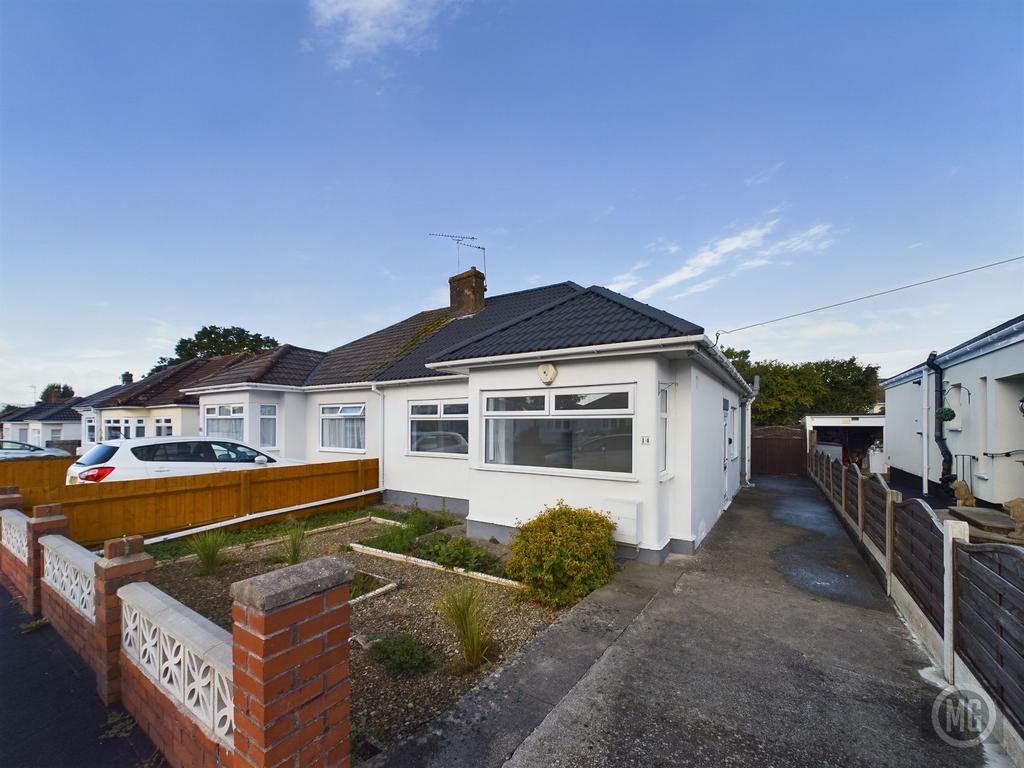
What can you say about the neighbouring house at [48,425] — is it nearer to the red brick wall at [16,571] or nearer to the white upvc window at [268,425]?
the white upvc window at [268,425]

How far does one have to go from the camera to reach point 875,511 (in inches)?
216

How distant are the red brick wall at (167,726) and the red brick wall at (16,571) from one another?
9.57 feet

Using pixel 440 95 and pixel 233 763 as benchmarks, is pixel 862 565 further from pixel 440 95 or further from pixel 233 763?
pixel 440 95

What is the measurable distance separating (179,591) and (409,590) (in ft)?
9.29

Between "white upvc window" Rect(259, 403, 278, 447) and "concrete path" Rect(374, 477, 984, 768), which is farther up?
"white upvc window" Rect(259, 403, 278, 447)

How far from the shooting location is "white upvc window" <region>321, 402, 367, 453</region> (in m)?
11.9

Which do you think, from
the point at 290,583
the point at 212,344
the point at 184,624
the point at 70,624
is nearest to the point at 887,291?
the point at 290,583

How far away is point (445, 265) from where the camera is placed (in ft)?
47.7

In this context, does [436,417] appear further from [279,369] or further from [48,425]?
[48,425]

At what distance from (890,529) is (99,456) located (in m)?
12.2

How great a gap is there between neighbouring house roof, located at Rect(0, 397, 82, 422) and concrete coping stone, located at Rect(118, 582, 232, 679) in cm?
3658

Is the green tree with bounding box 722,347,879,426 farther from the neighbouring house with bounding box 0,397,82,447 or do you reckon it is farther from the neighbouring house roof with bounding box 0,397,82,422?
the neighbouring house roof with bounding box 0,397,82,422

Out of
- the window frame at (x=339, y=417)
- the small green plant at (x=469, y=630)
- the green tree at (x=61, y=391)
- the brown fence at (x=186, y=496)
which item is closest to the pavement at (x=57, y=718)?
the small green plant at (x=469, y=630)

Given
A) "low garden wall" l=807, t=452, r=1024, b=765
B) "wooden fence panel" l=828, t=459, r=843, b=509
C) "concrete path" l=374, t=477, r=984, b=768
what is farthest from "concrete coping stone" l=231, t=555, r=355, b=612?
"wooden fence panel" l=828, t=459, r=843, b=509
